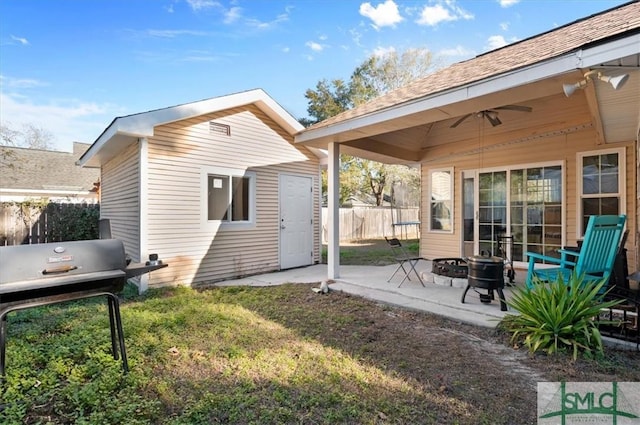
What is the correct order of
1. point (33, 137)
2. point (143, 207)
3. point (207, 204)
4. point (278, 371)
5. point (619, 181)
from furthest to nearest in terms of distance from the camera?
1. point (33, 137)
2. point (207, 204)
3. point (143, 207)
4. point (619, 181)
5. point (278, 371)

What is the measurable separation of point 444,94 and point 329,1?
6238 millimetres

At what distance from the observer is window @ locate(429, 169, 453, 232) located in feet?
25.7

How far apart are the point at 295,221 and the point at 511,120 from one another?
5.06 metres

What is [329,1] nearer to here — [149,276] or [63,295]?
[149,276]

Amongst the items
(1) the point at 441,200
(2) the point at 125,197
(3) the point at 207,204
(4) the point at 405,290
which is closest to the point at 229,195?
(3) the point at 207,204

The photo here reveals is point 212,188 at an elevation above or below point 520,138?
below

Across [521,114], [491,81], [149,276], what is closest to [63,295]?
[149,276]

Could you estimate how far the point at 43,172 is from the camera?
15898 mm

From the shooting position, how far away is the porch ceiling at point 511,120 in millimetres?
3406

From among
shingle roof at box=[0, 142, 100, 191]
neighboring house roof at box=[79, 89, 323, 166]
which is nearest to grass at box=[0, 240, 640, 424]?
neighboring house roof at box=[79, 89, 323, 166]

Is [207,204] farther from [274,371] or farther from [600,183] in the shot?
[600,183]

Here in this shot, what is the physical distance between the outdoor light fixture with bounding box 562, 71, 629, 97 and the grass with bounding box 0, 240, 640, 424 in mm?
2339

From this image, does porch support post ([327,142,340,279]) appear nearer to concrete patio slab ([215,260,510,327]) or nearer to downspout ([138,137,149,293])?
concrete patio slab ([215,260,510,327])

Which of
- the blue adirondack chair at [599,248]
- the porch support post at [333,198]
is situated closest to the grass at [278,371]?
the blue adirondack chair at [599,248]
